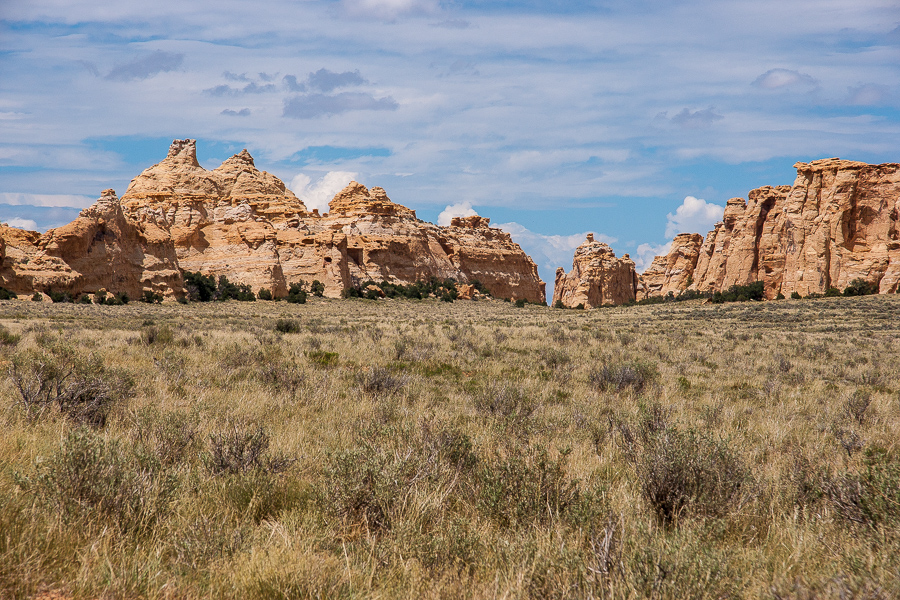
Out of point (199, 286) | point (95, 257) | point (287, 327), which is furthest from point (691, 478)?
point (199, 286)

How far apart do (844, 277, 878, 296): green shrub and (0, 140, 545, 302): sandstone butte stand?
5833cm

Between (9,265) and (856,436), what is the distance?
55.3m

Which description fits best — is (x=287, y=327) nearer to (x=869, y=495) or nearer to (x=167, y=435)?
(x=167, y=435)

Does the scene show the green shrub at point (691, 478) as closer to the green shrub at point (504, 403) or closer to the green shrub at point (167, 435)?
the green shrub at point (504, 403)

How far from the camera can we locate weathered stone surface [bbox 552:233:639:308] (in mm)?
122000

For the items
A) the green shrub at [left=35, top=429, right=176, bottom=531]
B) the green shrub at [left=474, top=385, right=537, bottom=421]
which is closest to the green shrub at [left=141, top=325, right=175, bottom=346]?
the green shrub at [left=474, top=385, right=537, bottom=421]

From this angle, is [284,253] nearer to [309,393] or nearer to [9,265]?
[9,265]

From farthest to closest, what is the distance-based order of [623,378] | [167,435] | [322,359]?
[322,359] < [623,378] < [167,435]

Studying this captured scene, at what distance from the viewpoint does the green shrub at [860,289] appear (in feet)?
225

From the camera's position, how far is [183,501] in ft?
12.2

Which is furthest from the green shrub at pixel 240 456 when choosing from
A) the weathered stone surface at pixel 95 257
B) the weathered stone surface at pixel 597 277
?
the weathered stone surface at pixel 597 277

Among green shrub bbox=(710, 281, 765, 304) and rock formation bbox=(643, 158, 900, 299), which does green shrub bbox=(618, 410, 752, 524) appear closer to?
green shrub bbox=(710, 281, 765, 304)

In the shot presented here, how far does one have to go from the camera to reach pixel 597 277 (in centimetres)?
12250

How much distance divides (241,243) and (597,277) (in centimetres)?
7986
